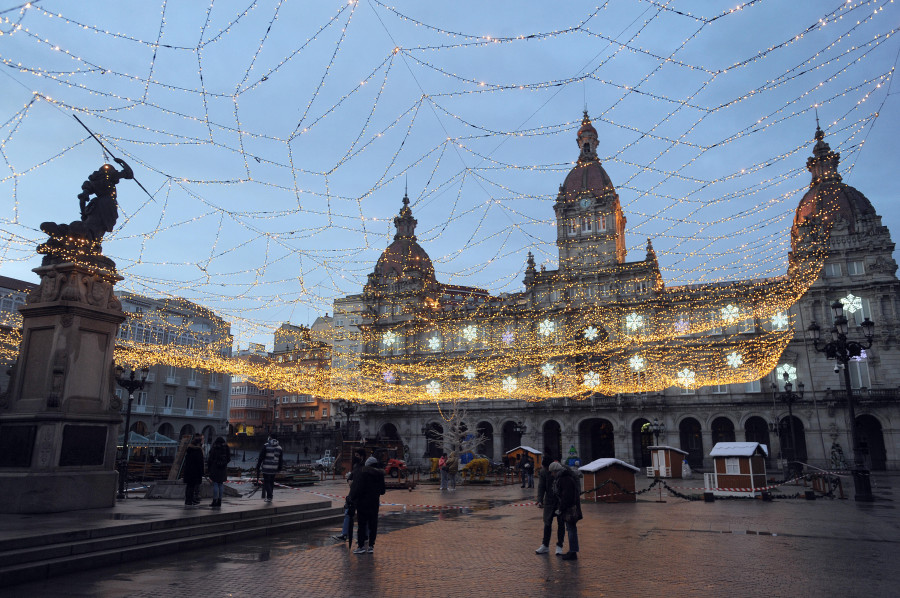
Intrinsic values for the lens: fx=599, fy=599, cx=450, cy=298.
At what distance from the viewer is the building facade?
134ft

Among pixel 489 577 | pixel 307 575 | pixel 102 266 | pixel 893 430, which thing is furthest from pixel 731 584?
pixel 893 430

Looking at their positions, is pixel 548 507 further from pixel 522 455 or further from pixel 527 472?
pixel 522 455

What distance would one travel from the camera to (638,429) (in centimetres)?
4656

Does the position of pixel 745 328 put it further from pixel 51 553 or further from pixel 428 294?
pixel 51 553

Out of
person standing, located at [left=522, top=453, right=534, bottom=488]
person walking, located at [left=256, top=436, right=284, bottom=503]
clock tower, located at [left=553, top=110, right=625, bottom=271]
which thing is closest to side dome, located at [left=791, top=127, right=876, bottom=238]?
clock tower, located at [left=553, top=110, right=625, bottom=271]

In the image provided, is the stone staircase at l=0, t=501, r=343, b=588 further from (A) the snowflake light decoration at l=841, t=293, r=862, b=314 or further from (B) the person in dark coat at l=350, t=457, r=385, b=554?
(A) the snowflake light decoration at l=841, t=293, r=862, b=314

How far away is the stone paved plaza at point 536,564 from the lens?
22.6 feet

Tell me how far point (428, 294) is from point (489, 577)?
4904cm

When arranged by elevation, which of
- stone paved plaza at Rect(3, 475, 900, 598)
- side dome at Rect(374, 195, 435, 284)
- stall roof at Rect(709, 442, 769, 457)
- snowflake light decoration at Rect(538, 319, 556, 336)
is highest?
side dome at Rect(374, 195, 435, 284)

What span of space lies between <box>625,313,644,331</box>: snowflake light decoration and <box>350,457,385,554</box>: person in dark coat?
132 feet

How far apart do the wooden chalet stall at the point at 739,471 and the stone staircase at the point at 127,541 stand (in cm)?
1553

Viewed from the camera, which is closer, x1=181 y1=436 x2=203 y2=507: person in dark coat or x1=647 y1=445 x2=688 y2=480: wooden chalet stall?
x1=181 y1=436 x2=203 y2=507: person in dark coat

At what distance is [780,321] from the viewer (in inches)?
1715

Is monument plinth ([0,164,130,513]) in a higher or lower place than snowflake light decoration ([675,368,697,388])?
lower
